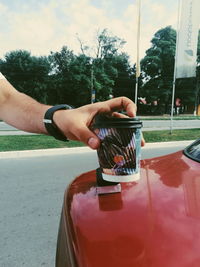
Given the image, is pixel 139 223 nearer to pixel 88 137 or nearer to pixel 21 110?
pixel 88 137

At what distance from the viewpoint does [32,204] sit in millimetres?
3652

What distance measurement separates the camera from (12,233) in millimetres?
2873

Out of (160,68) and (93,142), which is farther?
(160,68)

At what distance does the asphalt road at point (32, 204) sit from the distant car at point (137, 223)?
4.20 feet

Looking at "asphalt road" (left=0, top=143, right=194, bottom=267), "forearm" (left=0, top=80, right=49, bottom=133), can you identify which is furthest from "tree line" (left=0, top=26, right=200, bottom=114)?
"forearm" (left=0, top=80, right=49, bottom=133)

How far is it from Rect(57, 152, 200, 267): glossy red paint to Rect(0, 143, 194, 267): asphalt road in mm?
1274

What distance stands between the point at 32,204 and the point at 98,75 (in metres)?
35.4

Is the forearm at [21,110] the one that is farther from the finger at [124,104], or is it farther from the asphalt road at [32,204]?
the asphalt road at [32,204]

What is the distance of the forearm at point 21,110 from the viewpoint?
1.48m

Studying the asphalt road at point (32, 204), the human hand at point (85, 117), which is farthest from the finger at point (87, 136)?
the asphalt road at point (32, 204)

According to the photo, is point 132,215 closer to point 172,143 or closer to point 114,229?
point 114,229

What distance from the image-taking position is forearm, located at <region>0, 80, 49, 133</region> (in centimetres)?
148

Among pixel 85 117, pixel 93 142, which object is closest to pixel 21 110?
pixel 85 117

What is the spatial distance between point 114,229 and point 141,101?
40.3 meters
